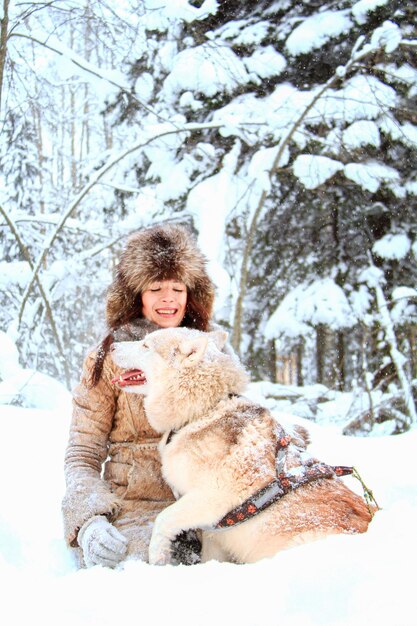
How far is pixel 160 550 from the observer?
2275 mm

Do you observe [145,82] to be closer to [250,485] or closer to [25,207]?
[250,485]

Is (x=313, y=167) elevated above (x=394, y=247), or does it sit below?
above

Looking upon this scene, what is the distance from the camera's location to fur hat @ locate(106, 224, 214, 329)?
10.4ft

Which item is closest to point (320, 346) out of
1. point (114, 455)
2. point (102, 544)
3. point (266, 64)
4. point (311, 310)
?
point (311, 310)

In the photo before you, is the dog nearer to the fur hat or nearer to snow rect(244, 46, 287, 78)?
the fur hat

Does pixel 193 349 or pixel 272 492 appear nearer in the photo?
pixel 272 492

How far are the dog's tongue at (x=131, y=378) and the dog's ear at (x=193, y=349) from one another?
0.27 meters

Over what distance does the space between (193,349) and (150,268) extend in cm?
74

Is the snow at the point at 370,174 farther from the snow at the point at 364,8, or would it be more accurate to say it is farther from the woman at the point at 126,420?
the woman at the point at 126,420

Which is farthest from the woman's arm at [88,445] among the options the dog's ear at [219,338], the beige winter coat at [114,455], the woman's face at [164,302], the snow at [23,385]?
the snow at [23,385]

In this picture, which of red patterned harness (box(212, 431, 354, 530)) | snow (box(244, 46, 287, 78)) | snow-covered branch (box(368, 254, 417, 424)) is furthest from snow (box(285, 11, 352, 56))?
red patterned harness (box(212, 431, 354, 530))

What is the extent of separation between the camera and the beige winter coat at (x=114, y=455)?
8.71 feet

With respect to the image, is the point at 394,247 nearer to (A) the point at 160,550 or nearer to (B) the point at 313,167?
(B) the point at 313,167

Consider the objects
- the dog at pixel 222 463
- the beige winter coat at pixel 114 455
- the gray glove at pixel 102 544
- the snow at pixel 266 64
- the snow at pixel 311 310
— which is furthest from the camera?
the snow at pixel 311 310
